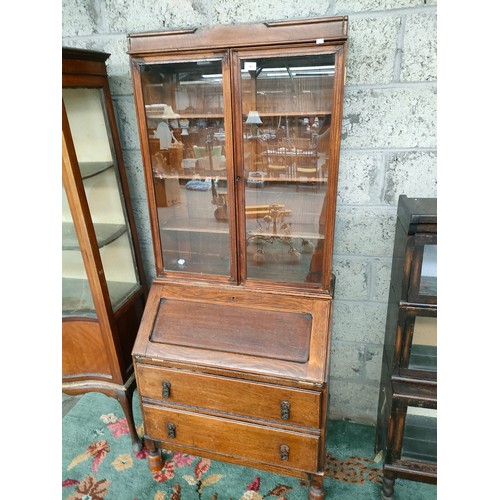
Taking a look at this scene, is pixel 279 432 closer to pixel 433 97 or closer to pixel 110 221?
pixel 110 221

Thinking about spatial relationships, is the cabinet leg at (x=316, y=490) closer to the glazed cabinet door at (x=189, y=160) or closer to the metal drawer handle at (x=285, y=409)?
the metal drawer handle at (x=285, y=409)

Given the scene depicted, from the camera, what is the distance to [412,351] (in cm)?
130

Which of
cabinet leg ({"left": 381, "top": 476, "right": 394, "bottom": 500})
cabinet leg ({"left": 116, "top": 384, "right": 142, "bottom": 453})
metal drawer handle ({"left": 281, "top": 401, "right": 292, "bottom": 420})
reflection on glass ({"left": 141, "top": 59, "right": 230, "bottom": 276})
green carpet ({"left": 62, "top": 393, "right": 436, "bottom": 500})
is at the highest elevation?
reflection on glass ({"left": 141, "top": 59, "right": 230, "bottom": 276})

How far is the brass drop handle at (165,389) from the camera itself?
1.39m

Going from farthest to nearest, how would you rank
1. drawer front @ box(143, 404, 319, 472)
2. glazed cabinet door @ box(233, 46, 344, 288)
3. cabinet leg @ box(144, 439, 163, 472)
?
cabinet leg @ box(144, 439, 163, 472) → drawer front @ box(143, 404, 319, 472) → glazed cabinet door @ box(233, 46, 344, 288)

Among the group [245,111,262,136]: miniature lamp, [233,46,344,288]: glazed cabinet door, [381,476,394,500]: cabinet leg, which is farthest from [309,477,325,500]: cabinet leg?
[245,111,262,136]: miniature lamp

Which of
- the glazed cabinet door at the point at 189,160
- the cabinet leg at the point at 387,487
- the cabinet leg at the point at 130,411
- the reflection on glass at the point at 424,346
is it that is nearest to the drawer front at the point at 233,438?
the cabinet leg at the point at 130,411

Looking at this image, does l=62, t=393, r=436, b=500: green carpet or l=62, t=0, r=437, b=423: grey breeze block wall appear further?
l=62, t=393, r=436, b=500: green carpet

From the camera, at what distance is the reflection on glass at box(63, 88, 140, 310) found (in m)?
1.41

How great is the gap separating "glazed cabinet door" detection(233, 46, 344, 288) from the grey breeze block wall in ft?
0.91

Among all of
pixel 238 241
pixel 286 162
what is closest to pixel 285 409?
pixel 238 241

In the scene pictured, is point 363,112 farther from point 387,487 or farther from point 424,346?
point 387,487

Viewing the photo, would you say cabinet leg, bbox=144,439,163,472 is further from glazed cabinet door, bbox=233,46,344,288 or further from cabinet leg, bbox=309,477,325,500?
glazed cabinet door, bbox=233,46,344,288

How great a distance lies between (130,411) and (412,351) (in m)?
1.22
